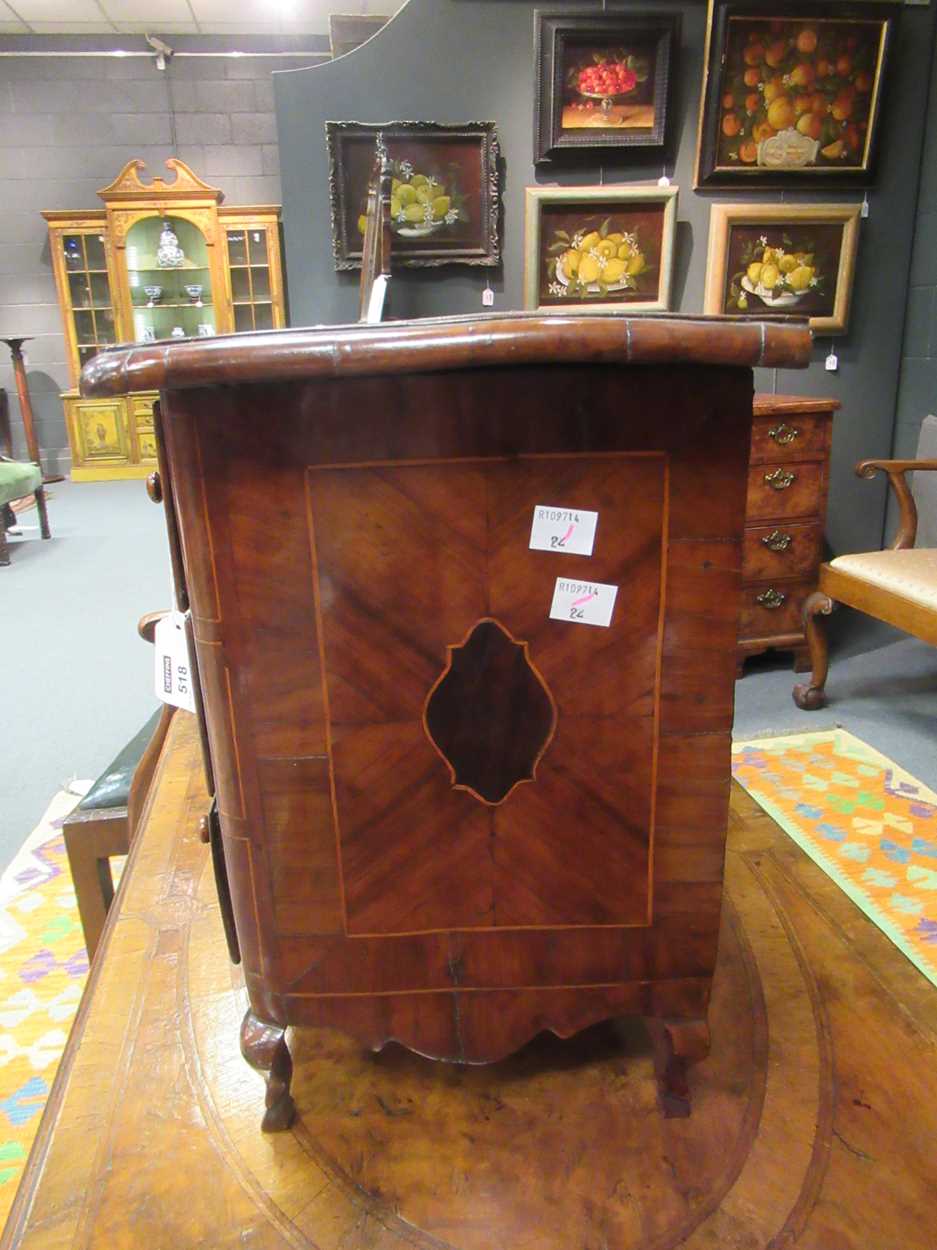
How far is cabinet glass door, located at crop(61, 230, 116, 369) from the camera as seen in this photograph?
750 centimetres

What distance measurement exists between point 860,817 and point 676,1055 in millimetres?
1571

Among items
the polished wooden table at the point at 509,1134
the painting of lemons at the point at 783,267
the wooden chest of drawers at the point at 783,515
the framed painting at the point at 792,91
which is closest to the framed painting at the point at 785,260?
the painting of lemons at the point at 783,267

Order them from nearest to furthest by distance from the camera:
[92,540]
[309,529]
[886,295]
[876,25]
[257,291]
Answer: [309,529], [876,25], [886,295], [92,540], [257,291]

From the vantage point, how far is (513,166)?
3.33m

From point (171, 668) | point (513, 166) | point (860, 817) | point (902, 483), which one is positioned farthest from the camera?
point (513, 166)

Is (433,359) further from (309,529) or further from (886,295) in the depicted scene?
(886,295)

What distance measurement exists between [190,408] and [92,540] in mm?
5311

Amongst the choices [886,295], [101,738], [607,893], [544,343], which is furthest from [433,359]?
[886,295]

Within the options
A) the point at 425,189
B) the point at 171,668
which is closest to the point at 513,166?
the point at 425,189

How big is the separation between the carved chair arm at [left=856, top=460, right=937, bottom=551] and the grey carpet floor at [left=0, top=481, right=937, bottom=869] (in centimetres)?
57

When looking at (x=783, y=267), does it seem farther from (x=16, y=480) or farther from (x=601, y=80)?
(x=16, y=480)

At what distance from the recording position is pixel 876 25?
10.7 feet

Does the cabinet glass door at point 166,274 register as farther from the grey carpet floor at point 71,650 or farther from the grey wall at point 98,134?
the grey carpet floor at point 71,650

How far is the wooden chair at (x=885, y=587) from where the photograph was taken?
2.53 meters
